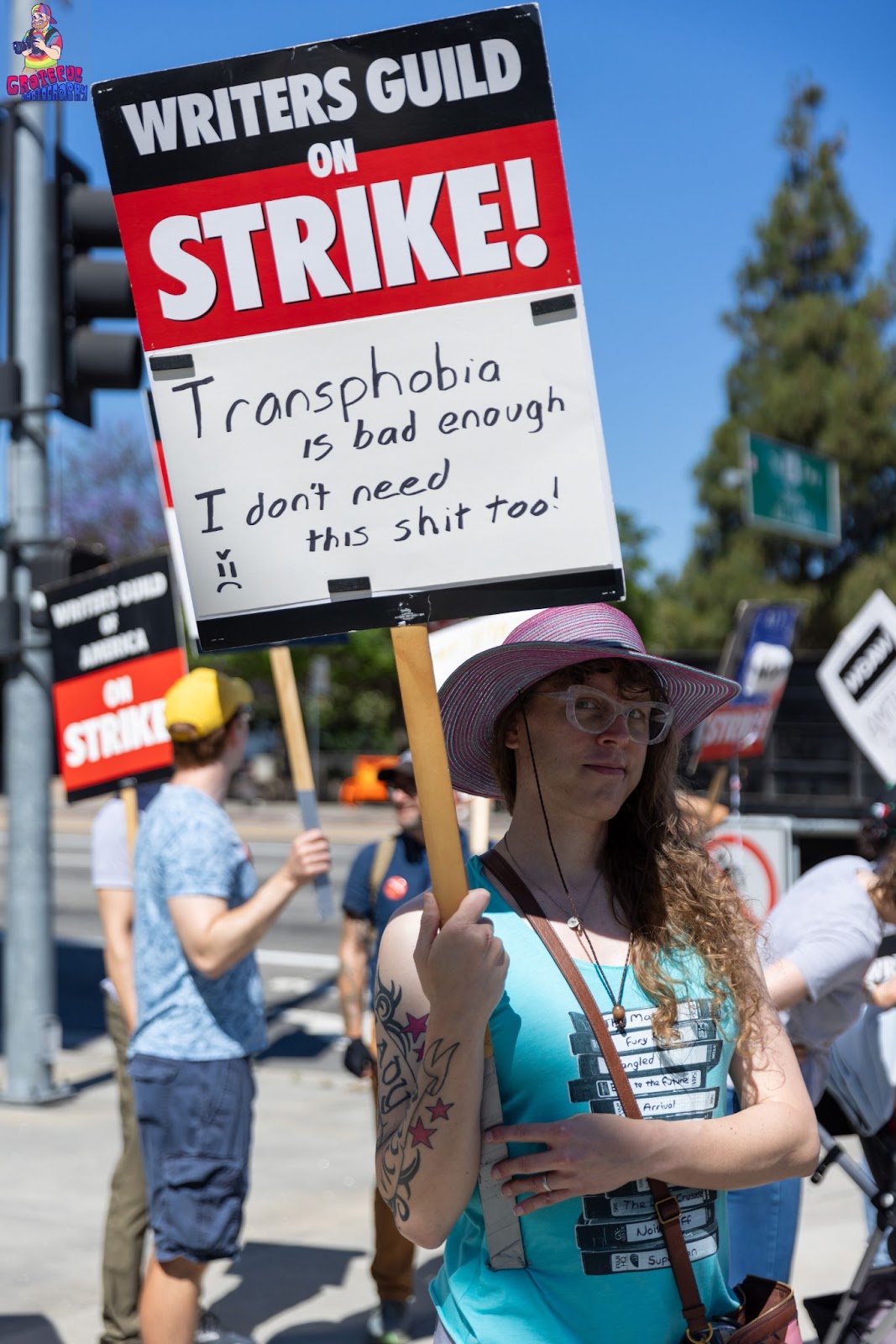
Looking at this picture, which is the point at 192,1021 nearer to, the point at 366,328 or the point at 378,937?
the point at 378,937

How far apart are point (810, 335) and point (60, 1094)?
119ft

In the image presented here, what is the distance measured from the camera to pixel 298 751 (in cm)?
369

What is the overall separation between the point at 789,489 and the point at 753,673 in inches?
197

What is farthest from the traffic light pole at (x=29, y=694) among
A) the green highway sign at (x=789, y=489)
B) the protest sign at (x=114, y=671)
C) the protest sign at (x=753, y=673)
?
the green highway sign at (x=789, y=489)

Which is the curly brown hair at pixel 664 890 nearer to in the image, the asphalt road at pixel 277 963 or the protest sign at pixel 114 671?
the asphalt road at pixel 277 963

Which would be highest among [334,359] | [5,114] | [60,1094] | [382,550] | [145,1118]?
[5,114]

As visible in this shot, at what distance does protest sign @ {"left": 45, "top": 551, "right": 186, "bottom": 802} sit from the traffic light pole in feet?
6.80

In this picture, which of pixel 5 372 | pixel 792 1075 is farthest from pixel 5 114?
pixel 792 1075

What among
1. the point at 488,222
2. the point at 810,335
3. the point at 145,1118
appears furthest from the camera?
the point at 810,335

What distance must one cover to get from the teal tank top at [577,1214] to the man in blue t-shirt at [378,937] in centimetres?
246

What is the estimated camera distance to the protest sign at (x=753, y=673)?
8.28 m

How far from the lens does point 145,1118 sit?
3.76 meters

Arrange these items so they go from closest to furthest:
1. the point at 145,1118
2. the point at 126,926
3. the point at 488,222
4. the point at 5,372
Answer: the point at 488,222 < the point at 145,1118 < the point at 126,926 < the point at 5,372

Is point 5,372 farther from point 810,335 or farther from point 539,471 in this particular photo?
point 810,335
